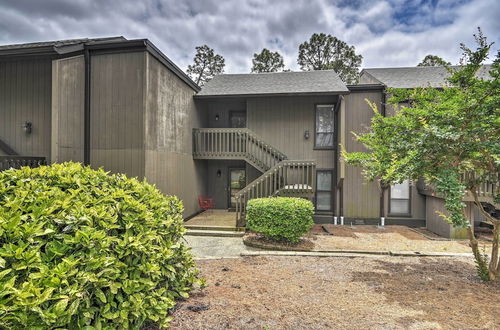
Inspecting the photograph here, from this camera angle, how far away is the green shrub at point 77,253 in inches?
67.4

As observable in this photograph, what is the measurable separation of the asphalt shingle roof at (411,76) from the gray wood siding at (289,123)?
2967 millimetres

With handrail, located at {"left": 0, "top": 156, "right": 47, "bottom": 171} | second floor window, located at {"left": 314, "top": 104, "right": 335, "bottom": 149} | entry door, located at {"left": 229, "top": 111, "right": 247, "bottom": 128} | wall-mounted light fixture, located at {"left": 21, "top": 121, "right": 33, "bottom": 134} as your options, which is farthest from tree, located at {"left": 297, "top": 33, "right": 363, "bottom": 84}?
handrail, located at {"left": 0, "top": 156, "right": 47, "bottom": 171}

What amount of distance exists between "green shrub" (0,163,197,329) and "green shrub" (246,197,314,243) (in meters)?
3.41

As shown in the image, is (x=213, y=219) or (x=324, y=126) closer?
(x=213, y=219)

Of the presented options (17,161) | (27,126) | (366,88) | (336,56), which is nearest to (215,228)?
(17,161)

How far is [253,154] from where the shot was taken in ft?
31.0

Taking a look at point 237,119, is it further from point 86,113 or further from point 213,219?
point 86,113

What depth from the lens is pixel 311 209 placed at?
6371 millimetres

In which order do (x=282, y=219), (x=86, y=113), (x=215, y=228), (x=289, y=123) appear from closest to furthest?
(x=282, y=219), (x=86, y=113), (x=215, y=228), (x=289, y=123)

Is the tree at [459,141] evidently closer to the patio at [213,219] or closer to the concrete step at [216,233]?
the concrete step at [216,233]

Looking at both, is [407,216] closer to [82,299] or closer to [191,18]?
[82,299]

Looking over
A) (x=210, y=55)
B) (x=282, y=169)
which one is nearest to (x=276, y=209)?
(x=282, y=169)

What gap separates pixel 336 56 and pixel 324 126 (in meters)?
18.8

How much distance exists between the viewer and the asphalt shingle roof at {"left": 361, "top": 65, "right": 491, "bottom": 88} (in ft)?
31.9
